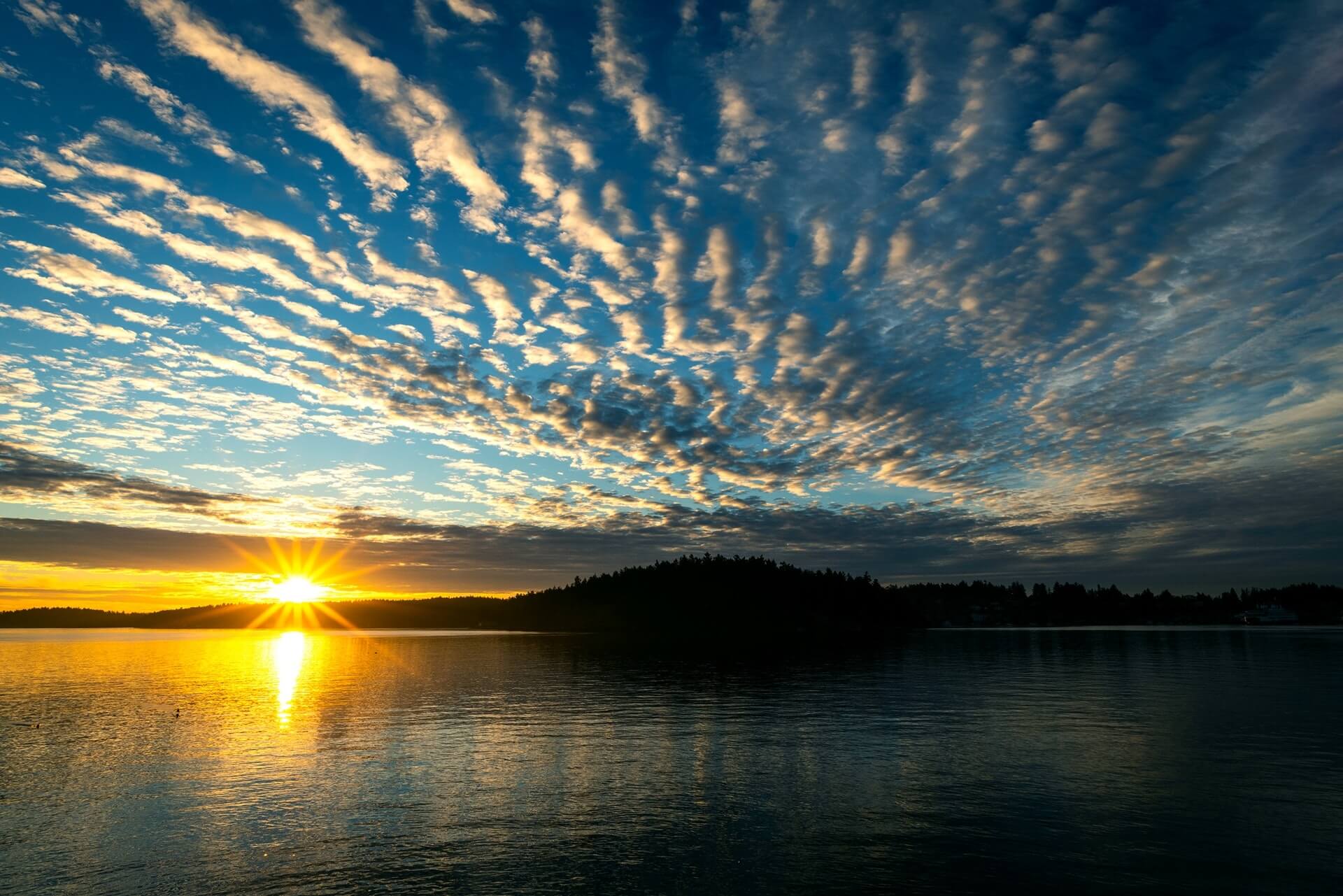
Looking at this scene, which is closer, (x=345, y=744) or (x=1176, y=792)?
(x=1176, y=792)

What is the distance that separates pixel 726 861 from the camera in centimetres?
2928

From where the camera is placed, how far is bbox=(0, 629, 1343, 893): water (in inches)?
1113

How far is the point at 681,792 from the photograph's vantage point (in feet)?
130

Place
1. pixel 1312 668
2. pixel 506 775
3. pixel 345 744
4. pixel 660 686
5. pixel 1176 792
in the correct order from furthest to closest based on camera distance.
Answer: pixel 1312 668, pixel 660 686, pixel 345 744, pixel 506 775, pixel 1176 792

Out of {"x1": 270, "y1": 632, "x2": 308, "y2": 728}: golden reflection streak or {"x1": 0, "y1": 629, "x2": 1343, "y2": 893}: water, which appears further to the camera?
{"x1": 270, "y1": 632, "x2": 308, "y2": 728}: golden reflection streak

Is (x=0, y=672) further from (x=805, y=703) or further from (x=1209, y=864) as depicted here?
(x=1209, y=864)

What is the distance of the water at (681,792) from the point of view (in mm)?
28266

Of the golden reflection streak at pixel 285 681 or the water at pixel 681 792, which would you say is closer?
the water at pixel 681 792

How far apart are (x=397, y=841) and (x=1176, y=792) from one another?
3826cm

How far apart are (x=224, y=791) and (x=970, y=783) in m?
40.6

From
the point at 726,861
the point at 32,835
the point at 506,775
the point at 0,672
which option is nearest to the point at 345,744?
the point at 506,775

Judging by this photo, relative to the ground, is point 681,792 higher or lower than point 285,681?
higher

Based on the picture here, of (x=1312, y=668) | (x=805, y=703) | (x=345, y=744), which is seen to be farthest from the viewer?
(x=1312, y=668)

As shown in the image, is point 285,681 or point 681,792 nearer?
point 681,792
